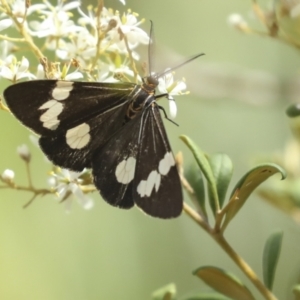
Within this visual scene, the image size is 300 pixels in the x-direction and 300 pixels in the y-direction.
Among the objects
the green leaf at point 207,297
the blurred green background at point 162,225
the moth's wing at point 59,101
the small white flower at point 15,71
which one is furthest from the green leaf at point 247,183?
the blurred green background at point 162,225

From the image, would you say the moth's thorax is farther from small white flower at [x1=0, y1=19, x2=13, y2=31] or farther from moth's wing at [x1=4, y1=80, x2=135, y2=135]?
small white flower at [x1=0, y1=19, x2=13, y2=31]

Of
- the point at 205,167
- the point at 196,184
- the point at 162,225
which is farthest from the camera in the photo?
the point at 162,225

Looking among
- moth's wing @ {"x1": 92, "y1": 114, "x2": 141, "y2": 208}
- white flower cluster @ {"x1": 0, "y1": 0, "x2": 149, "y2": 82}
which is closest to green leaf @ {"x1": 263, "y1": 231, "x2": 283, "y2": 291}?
moth's wing @ {"x1": 92, "y1": 114, "x2": 141, "y2": 208}

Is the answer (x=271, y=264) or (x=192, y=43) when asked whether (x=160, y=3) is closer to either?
(x=192, y=43)

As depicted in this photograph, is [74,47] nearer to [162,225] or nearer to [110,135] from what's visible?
[110,135]

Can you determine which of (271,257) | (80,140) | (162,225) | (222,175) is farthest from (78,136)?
(162,225)

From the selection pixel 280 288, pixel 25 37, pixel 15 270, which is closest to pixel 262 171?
pixel 25 37

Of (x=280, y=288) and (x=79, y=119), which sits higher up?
(x=79, y=119)
